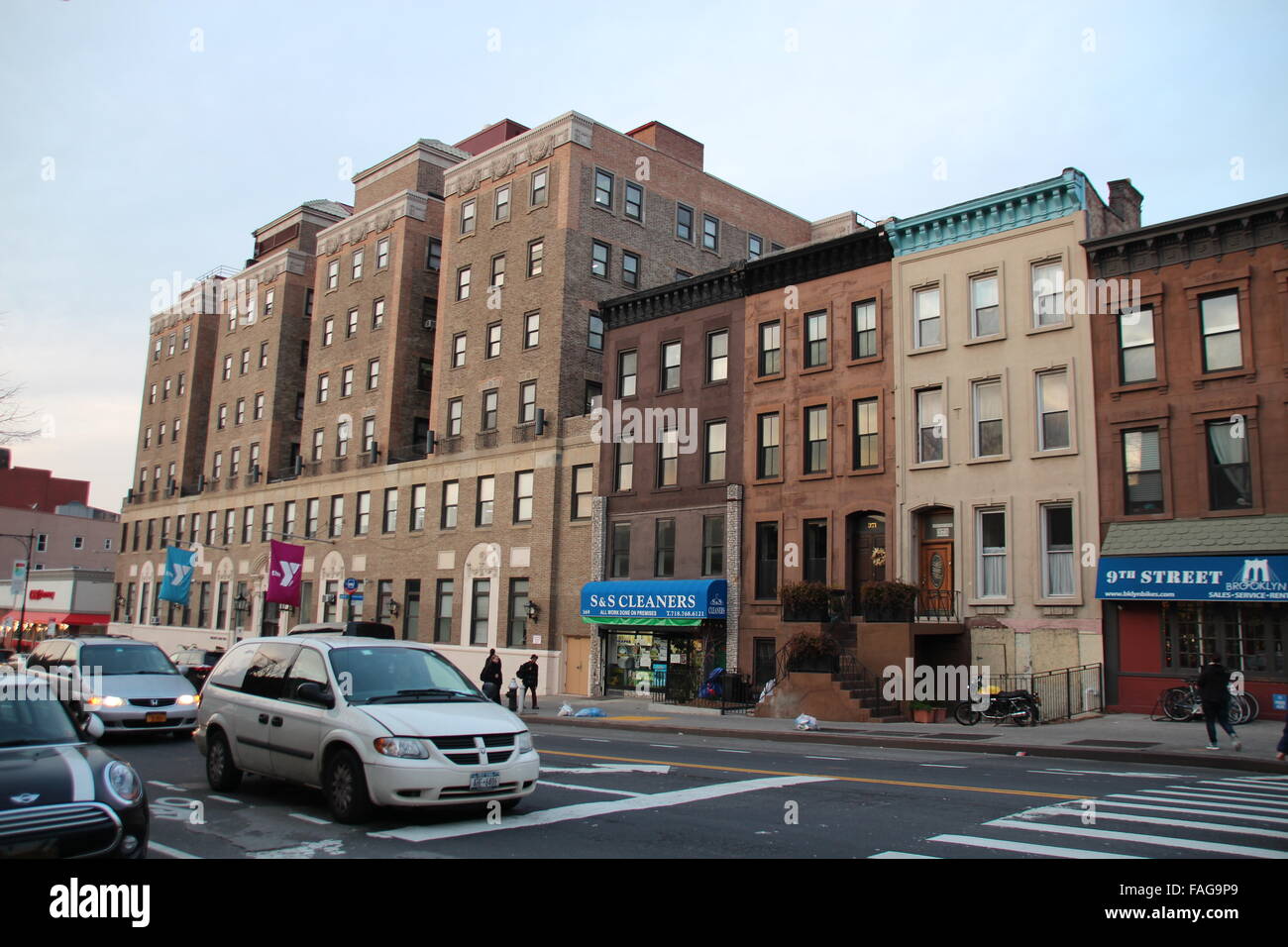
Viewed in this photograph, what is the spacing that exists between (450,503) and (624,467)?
10329mm

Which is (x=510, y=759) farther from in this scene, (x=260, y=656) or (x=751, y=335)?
(x=751, y=335)

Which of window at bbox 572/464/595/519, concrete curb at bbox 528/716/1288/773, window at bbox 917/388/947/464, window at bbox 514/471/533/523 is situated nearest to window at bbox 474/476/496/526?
window at bbox 514/471/533/523

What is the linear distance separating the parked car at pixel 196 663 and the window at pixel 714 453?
1594 centimetres

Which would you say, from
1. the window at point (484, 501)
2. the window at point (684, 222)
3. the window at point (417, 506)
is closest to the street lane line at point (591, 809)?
the window at point (484, 501)

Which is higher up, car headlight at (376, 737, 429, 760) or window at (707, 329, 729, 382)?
window at (707, 329, 729, 382)

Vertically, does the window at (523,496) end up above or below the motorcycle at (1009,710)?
above

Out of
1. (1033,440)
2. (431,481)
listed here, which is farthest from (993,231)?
(431,481)

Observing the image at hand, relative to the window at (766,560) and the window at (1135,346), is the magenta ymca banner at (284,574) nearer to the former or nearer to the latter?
the window at (766,560)

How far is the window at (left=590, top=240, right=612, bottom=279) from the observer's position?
41.1 metres

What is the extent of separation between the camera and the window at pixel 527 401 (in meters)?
40.6

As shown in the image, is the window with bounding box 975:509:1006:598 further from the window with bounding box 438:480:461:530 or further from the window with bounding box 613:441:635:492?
the window with bounding box 438:480:461:530

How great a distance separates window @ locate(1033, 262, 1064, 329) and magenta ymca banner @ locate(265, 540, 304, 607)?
30579 mm

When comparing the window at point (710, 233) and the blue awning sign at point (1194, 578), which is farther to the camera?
the window at point (710, 233)

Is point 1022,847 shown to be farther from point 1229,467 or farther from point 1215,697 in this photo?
point 1229,467
